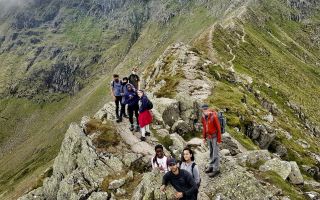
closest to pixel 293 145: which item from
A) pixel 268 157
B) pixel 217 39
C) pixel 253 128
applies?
pixel 253 128

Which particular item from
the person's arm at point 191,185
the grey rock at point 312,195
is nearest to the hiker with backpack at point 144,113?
the grey rock at point 312,195

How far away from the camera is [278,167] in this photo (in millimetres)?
33906

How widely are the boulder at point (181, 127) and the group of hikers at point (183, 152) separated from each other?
5983mm

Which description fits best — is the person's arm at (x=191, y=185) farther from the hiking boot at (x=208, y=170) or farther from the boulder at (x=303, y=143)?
the boulder at (x=303, y=143)

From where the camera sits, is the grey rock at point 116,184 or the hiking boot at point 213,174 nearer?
the hiking boot at point 213,174

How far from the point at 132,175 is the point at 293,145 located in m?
35.8

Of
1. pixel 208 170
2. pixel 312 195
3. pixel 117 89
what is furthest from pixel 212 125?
pixel 117 89

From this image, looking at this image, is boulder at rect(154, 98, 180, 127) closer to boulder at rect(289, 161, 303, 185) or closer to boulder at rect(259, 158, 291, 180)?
boulder at rect(259, 158, 291, 180)

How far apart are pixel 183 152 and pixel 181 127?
24463 millimetres

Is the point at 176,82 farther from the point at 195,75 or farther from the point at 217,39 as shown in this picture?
the point at 217,39

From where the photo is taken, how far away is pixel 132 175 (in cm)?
3559

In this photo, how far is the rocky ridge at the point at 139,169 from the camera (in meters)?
29.8

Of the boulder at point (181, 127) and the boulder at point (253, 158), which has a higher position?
the boulder at point (253, 158)

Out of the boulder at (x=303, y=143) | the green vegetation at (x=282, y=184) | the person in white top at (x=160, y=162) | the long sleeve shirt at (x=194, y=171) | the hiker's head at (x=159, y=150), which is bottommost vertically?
the boulder at (x=303, y=143)
